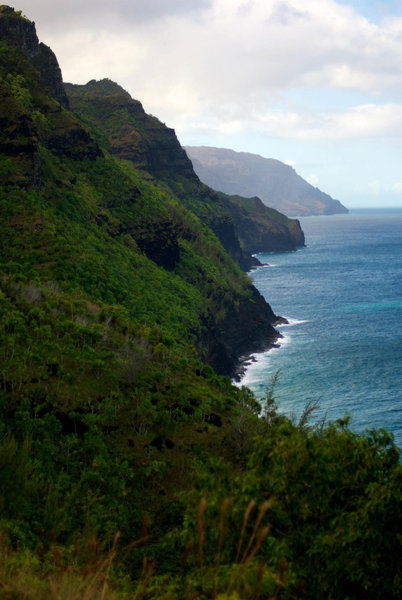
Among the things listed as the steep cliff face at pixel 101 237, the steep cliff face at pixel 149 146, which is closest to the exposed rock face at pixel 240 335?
the steep cliff face at pixel 101 237

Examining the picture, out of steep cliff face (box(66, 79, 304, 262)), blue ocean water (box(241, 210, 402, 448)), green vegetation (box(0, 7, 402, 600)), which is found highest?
steep cliff face (box(66, 79, 304, 262))

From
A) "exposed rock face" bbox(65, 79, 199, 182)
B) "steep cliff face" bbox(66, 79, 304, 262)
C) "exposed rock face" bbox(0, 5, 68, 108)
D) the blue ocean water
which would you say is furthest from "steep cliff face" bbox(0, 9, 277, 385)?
"steep cliff face" bbox(66, 79, 304, 262)

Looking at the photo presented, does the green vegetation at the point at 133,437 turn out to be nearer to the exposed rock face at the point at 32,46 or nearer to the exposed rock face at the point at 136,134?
the exposed rock face at the point at 32,46

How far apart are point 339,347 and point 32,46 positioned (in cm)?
7344

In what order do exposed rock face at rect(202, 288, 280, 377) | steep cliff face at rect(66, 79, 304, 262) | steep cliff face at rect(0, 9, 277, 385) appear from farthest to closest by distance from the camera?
steep cliff face at rect(66, 79, 304, 262), exposed rock face at rect(202, 288, 280, 377), steep cliff face at rect(0, 9, 277, 385)

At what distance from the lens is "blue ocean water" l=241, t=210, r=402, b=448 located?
58844 mm

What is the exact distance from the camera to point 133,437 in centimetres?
2980

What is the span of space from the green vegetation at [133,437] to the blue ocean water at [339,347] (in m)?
10.9

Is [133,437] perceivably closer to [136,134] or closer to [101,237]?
[101,237]

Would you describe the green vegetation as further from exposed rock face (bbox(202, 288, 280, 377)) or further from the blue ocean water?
the blue ocean water

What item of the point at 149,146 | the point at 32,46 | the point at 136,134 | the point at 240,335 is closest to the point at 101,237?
the point at 240,335

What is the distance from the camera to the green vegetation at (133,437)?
12.1m

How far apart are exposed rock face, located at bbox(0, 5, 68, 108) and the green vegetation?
62.0 inches

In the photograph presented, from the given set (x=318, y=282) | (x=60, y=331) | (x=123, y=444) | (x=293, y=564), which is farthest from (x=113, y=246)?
(x=318, y=282)
